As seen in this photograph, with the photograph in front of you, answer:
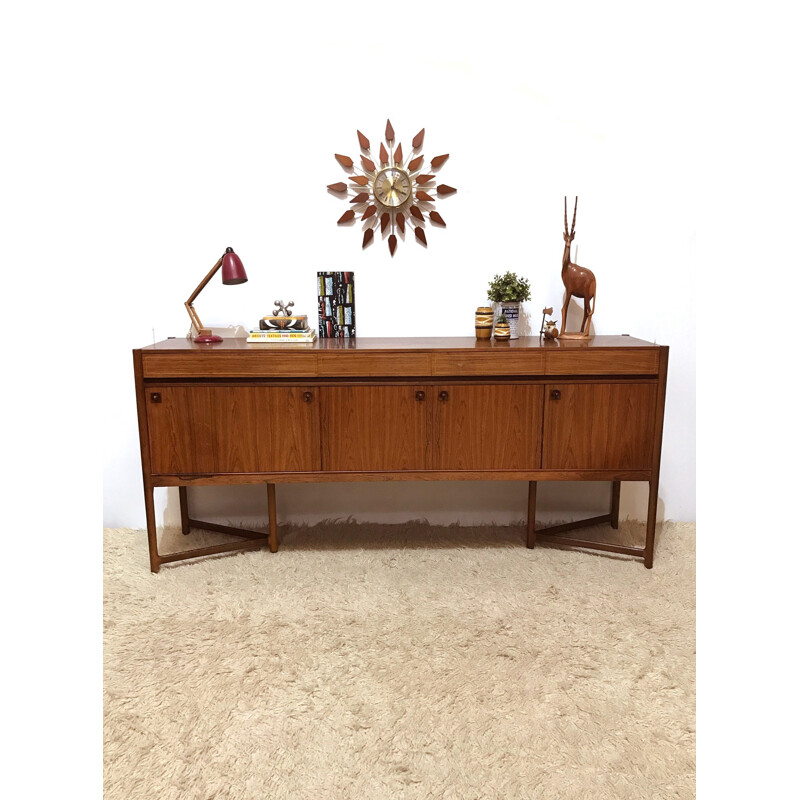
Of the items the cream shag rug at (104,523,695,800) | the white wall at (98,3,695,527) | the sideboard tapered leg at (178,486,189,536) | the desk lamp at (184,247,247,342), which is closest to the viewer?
the cream shag rug at (104,523,695,800)

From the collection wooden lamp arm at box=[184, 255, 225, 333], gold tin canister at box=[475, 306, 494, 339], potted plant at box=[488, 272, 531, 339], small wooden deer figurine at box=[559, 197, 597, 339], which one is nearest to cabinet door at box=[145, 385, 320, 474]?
wooden lamp arm at box=[184, 255, 225, 333]

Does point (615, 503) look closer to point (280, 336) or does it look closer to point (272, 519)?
point (272, 519)

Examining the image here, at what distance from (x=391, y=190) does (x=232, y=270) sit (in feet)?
2.50

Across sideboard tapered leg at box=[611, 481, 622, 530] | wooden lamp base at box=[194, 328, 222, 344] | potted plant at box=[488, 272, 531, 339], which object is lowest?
sideboard tapered leg at box=[611, 481, 622, 530]

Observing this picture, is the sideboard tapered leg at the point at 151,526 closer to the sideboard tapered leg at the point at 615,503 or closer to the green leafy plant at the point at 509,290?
the green leafy plant at the point at 509,290

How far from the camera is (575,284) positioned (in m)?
2.44

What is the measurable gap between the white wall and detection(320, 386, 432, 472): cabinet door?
0.48m

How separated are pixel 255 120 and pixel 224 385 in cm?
113

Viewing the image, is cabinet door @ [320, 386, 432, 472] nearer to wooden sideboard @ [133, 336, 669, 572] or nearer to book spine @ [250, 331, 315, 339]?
wooden sideboard @ [133, 336, 669, 572]

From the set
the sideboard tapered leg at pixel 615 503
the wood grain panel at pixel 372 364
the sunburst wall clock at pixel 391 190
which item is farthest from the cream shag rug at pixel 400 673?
the sunburst wall clock at pixel 391 190

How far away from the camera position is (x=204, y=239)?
2.58 metres

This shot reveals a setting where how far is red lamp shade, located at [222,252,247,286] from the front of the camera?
235 cm

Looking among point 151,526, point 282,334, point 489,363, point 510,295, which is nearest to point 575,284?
point 510,295

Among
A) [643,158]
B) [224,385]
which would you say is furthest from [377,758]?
[643,158]
